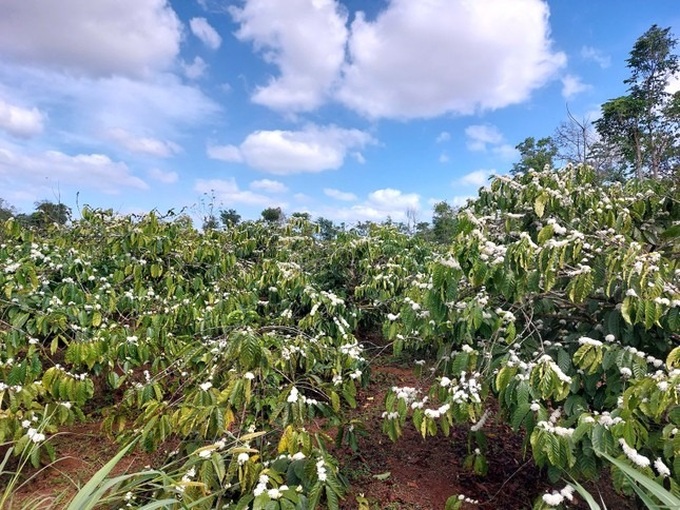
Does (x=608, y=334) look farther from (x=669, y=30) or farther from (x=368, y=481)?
(x=669, y=30)

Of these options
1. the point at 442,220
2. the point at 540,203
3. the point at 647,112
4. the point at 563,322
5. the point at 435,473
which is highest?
the point at 647,112

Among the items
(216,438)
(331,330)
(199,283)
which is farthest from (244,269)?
(216,438)

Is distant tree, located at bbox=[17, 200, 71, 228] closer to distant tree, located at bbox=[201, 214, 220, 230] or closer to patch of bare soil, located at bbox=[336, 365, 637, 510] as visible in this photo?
distant tree, located at bbox=[201, 214, 220, 230]

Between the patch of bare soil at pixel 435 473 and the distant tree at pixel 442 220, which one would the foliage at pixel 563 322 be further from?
the distant tree at pixel 442 220

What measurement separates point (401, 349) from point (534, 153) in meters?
25.2

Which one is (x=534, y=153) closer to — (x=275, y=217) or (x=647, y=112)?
(x=647, y=112)

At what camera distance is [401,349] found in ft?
9.31

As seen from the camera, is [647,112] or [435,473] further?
[647,112]

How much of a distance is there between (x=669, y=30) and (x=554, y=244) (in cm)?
2191

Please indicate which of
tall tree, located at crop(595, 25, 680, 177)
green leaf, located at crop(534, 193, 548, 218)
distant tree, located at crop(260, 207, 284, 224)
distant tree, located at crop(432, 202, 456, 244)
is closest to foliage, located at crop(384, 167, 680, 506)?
green leaf, located at crop(534, 193, 548, 218)

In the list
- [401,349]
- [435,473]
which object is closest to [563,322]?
[401,349]

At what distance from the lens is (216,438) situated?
2.11 meters

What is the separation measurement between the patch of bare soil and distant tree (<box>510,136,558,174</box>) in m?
19.8

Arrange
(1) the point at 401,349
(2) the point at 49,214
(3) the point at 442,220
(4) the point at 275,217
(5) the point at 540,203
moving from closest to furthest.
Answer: (5) the point at 540,203 → (1) the point at 401,349 → (2) the point at 49,214 → (4) the point at 275,217 → (3) the point at 442,220
